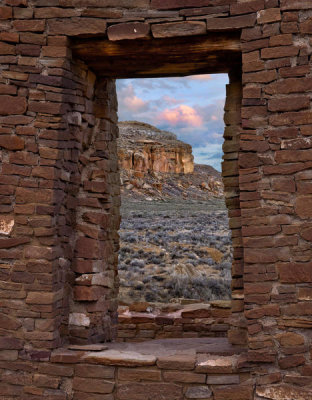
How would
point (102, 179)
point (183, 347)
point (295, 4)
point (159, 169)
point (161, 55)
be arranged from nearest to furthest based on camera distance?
1. point (295, 4)
2. point (161, 55)
3. point (183, 347)
4. point (102, 179)
5. point (159, 169)

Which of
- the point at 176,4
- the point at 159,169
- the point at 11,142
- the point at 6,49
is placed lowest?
the point at 11,142

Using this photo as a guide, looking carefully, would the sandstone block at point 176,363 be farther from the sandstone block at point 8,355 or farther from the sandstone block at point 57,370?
the sandstone block at point 8,355

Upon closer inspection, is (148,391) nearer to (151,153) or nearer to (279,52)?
(279,52)

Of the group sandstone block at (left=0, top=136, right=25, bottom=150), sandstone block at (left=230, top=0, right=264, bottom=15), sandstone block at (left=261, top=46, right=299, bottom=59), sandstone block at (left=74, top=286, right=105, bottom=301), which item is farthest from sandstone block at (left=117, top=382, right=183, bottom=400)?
sandstone block at (left=230, top=0, right=264, bottom=15)

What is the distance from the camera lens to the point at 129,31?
4.00 m

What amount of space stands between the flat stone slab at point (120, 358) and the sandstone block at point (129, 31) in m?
3.04

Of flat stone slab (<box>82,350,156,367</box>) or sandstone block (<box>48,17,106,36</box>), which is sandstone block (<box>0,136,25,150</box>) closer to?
sandstone block (<box>48,17,106,36</box>)

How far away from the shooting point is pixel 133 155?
44094 millimetres

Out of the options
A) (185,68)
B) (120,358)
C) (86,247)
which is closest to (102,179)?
(86,247)

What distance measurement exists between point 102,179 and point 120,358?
1923 millimetres

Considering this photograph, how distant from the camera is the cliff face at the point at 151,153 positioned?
Answer: 4400 cm

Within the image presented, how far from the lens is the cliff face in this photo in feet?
144

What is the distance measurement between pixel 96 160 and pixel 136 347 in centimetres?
211

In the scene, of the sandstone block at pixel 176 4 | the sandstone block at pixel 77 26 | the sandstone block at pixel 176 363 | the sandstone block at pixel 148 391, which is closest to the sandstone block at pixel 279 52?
the sandstone block at pixel 176 4
